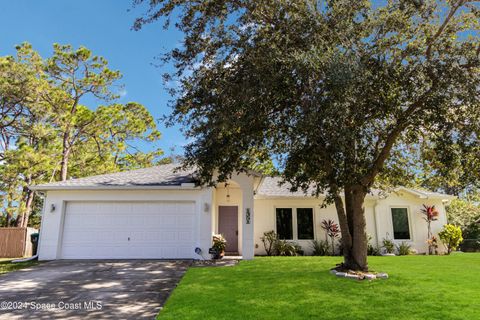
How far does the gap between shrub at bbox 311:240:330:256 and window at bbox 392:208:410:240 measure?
396cm

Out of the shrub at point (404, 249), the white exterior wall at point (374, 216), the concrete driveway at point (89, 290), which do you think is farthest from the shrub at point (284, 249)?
the concrete driveway at point (89, 290)

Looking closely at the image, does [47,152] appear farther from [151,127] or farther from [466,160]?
[466,160]

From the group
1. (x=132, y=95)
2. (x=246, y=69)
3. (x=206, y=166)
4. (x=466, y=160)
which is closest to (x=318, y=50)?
(x=246, y=69)

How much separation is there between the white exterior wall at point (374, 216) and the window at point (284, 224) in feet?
0.92

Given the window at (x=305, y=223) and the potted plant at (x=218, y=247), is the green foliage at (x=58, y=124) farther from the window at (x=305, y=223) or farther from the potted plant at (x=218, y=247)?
the window at (x=305, y=223)

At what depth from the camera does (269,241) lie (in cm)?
1683

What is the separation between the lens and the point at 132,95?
2883cm

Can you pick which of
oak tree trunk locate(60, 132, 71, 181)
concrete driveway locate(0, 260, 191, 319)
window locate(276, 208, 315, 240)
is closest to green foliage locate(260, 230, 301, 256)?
window locate(276, 208, 315, 240)

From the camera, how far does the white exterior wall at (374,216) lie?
17375 millimetres

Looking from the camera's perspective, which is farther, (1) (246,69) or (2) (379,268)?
(2) (379,268)

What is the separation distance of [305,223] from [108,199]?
32.7 ft

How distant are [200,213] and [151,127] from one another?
61.9 ft

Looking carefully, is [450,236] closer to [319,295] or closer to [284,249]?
[284,249]

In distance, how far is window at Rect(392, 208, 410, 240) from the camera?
17.8m
